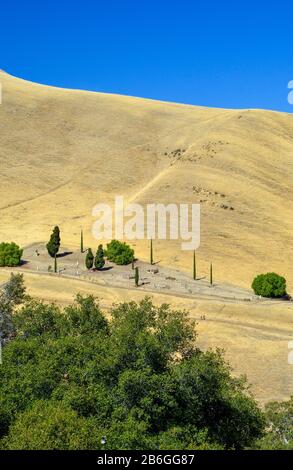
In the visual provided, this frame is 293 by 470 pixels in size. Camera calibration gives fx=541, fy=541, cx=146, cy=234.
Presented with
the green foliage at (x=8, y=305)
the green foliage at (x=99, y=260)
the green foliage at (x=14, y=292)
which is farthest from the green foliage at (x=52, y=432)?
the green foliage at (x=99, y=260)

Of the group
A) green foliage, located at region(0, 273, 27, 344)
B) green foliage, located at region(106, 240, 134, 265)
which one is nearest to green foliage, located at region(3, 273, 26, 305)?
green foliage, located at region(0, 273, 27, 344)

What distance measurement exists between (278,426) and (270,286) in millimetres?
38850

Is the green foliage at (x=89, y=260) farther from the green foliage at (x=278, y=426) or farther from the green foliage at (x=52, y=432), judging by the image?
the green foliage at (x=52, y=432)

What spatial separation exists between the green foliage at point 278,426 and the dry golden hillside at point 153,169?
143ft

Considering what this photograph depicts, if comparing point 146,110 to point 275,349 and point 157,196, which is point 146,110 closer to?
point 157,196

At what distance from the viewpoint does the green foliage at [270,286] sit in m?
65.7

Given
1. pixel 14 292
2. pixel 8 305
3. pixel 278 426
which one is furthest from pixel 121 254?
pixel 278 426

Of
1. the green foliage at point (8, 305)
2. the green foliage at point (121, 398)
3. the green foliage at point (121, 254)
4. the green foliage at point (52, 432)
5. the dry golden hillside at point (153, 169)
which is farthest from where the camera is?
the dry golden hillside at point (153, 169)

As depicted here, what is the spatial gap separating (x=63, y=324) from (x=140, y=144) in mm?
111368

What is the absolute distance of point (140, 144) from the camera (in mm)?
141875

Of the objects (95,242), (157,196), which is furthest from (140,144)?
Result: (95,242)

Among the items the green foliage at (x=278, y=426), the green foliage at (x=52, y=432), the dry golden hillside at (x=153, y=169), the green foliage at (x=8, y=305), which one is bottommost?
the green foliage at (x=278, y=426)

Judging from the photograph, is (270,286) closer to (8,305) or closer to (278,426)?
(8,305)

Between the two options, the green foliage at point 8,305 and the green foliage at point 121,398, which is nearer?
the green foliage at point 121,398
